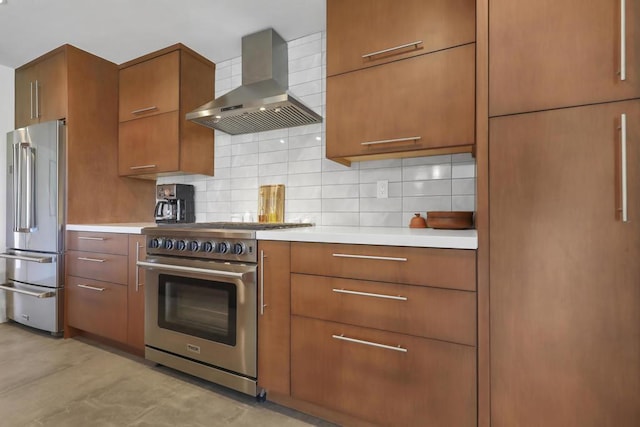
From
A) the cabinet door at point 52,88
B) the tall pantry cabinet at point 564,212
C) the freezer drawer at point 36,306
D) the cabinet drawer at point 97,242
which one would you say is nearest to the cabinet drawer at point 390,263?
the tall pantry cabinet at point 564,212

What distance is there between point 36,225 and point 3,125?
3.63 feet

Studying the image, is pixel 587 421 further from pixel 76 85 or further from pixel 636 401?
pixel 76 85

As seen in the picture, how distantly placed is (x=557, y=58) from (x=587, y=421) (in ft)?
3.98

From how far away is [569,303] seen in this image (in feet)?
3.57

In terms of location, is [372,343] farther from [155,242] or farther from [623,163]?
[155,242]

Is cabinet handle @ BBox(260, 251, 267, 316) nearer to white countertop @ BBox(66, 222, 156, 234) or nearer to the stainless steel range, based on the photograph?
the stainless steel range

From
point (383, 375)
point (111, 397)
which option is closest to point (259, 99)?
point (383, 375)

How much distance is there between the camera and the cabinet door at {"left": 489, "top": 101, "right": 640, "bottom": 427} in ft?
3.38

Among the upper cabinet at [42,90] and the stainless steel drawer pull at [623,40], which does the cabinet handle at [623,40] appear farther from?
the upper cabinet at [42,90]

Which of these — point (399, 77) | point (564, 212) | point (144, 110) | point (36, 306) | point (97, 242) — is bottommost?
point (36, 306)

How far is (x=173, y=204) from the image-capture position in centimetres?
273

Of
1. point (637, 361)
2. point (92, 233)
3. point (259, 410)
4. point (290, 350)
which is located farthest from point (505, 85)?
point (92, 233)

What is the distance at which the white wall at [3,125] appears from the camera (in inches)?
115

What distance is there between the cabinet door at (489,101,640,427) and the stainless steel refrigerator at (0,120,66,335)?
2.97 metres
